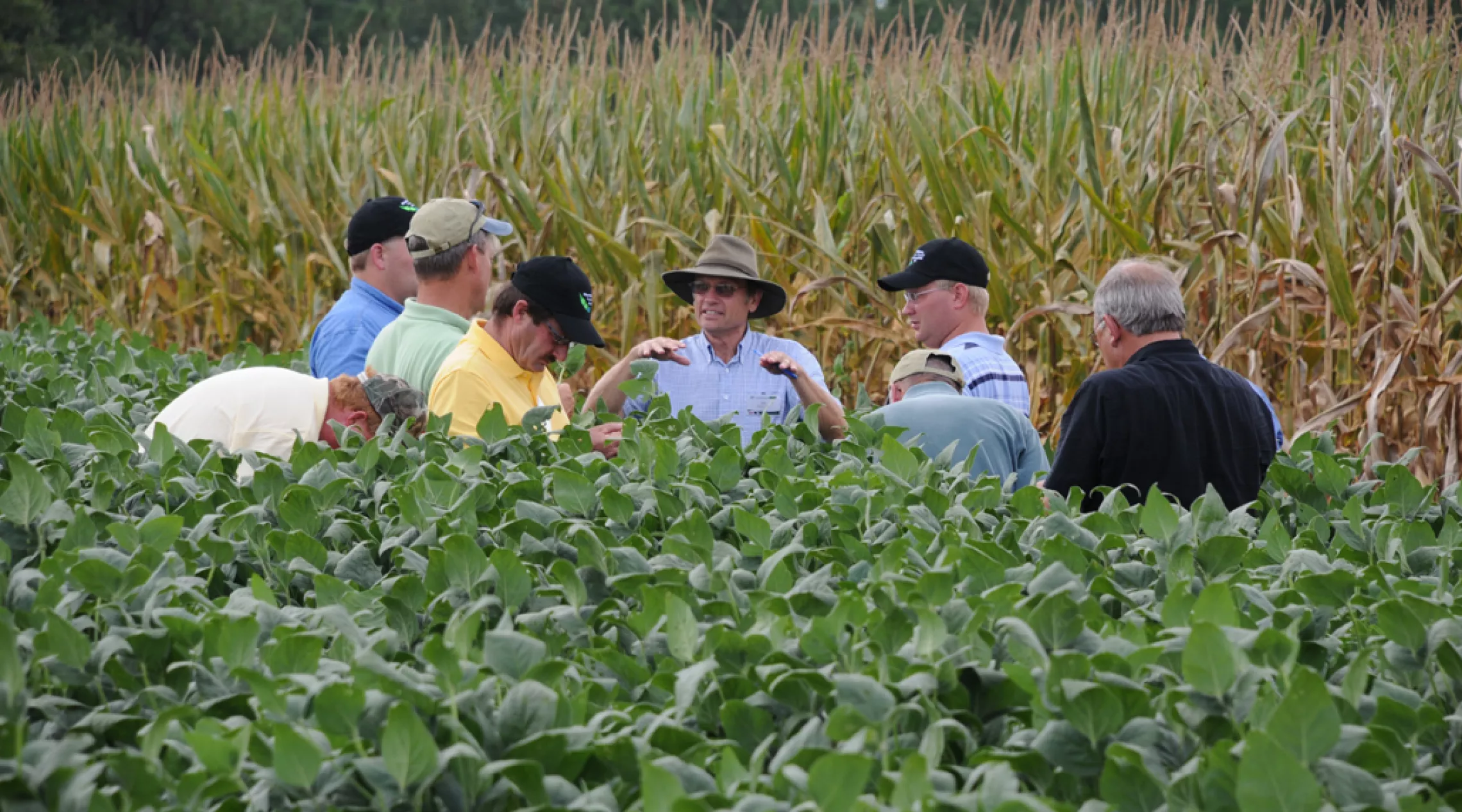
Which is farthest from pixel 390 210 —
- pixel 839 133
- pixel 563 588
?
pixel 563 588

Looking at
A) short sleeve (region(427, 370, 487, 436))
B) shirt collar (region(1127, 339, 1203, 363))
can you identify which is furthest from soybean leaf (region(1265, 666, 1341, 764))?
short sleeve (region(427, 370, 487, 436))

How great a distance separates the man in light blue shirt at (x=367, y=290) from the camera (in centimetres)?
578

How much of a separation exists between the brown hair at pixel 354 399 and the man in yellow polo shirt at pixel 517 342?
0.32 m

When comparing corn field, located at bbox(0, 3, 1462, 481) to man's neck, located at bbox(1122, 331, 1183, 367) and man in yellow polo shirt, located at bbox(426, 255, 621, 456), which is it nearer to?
man's neck, located at bbox(1122, 331, 1183, 367)

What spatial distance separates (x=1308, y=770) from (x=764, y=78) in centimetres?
885

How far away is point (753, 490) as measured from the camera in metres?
3.50

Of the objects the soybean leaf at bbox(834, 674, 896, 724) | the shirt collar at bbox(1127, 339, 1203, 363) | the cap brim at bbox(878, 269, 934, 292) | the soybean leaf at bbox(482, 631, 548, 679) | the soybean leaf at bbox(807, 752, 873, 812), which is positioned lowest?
the cap brim at bbox(878, 269, 934, 292)

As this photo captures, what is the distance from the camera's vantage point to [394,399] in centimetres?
433

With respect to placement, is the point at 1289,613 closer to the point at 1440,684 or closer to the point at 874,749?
the point at 1440,684

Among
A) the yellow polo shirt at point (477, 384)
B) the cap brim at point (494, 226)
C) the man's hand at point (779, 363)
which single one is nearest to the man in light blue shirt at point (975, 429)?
the man's hand at point (779, 363)

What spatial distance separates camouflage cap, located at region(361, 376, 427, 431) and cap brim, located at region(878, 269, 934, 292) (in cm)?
218

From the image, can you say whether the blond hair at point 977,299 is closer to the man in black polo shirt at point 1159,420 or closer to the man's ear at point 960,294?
the man's ear at point 960,294

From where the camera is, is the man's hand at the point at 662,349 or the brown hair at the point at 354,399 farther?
the man's hand at the point at 662,349

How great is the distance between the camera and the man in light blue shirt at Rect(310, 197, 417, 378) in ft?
19.0
